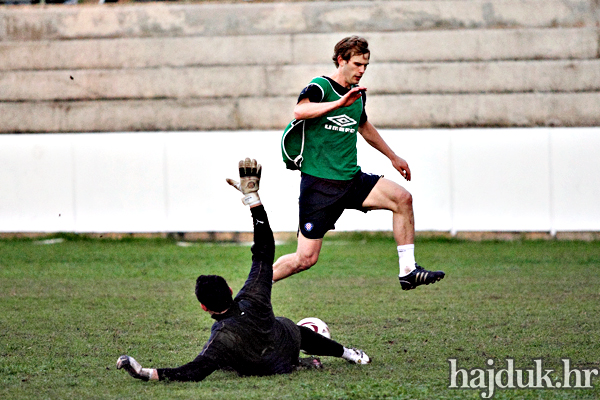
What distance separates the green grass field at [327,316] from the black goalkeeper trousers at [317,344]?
14cm

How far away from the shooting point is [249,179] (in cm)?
556

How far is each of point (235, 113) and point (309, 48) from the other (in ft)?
6.69

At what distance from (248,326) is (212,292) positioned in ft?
1.21

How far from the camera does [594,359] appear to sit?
6211 mm

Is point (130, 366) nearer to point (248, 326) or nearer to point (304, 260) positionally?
point (248, 326)

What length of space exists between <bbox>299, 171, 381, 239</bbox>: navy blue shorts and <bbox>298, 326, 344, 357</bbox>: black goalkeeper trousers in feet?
2.90

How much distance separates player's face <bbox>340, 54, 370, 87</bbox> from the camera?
648 centimetres

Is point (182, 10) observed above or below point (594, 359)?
above

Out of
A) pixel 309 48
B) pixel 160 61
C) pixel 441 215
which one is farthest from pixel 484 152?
pixel 160 61

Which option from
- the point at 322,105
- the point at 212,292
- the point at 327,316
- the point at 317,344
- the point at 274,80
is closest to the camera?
the point at 212,292

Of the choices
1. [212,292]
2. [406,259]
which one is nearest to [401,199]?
[406,259]

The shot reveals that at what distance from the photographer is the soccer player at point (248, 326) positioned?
5414mm

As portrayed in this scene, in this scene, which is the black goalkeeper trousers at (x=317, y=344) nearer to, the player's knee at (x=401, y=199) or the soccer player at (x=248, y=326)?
the soccer player at (x=248, y=326)

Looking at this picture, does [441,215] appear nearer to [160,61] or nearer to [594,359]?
[160,61]
